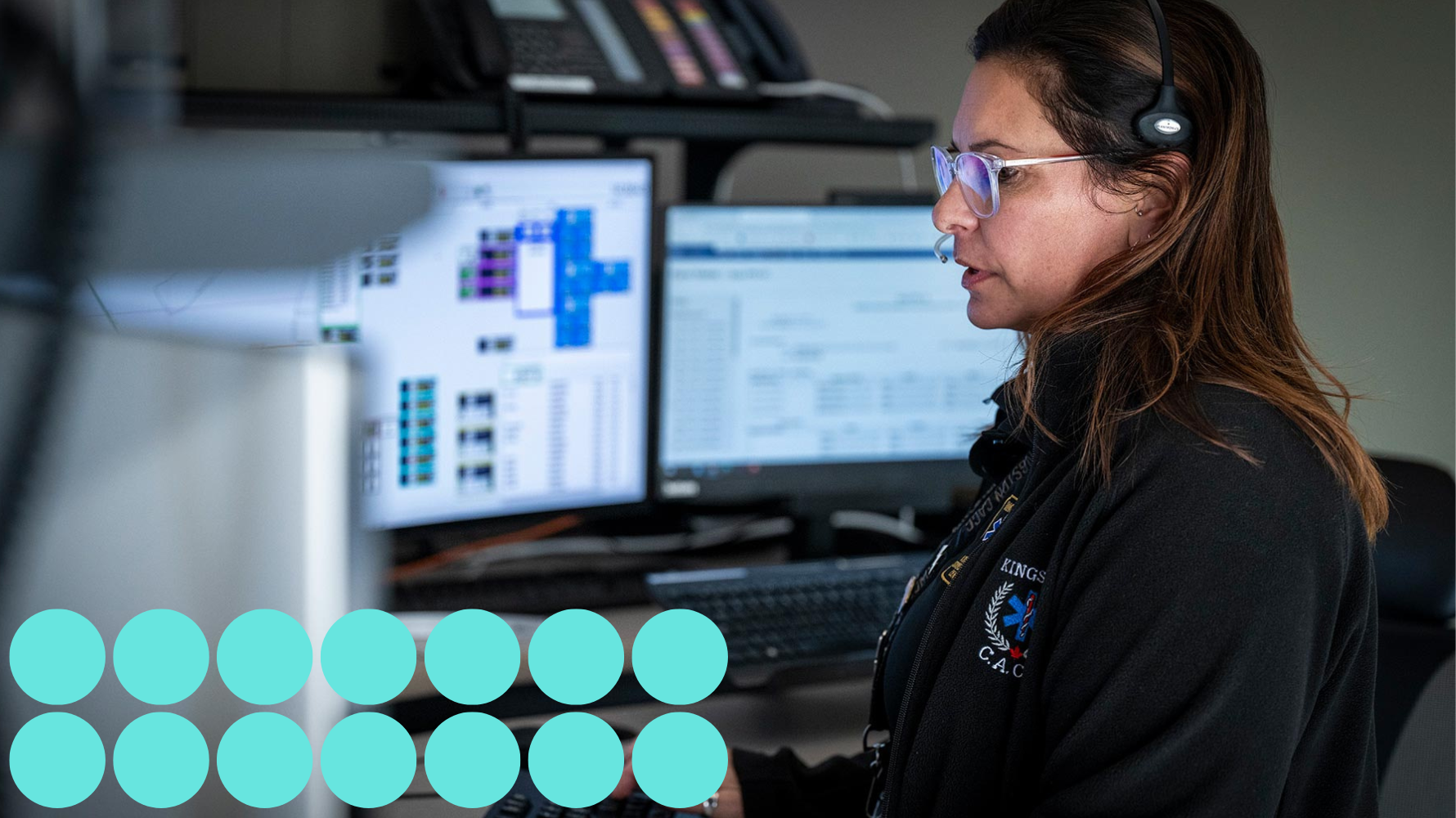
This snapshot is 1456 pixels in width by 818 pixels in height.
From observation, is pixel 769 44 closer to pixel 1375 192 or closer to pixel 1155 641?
pixel 1155 641

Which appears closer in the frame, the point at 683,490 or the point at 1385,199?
the point at 683,490

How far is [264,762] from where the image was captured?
0.76 feet

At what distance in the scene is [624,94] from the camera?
1401mm

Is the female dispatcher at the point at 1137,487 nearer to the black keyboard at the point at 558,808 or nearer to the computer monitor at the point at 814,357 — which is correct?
the black keyboard at the point at 558,808

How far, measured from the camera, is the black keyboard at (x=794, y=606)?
1.19 metres

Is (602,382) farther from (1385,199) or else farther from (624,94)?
(1385,199)

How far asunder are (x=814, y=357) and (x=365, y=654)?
1.27 metres

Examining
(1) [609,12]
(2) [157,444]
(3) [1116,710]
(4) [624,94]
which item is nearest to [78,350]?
(2) [157,444]

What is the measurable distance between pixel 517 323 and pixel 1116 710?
0.84 metres

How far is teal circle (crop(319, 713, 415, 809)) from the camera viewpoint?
0.23m

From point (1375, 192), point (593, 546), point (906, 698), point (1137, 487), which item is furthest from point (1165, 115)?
point (1375, 192)

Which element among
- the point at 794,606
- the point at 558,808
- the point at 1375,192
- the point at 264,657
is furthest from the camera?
the point at 1375,192

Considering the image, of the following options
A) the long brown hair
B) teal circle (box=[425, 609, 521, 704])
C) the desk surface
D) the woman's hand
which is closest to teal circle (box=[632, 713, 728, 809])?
the woman's hand

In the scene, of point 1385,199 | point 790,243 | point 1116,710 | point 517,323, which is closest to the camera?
point 1116,710
